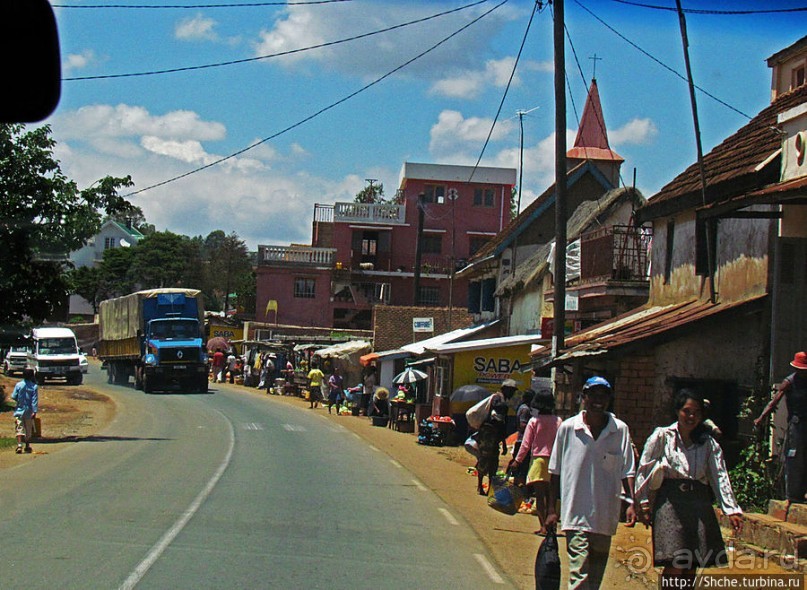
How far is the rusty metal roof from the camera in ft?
49.4

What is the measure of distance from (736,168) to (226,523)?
364 inches

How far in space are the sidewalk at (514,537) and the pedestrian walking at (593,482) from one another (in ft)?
2.77

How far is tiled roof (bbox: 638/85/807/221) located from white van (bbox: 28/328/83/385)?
37888mm

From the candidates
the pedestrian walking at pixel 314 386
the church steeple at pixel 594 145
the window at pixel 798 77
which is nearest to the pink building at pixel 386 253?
the pedestrian walking at pixel 314 386

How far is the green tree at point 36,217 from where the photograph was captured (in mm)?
23578

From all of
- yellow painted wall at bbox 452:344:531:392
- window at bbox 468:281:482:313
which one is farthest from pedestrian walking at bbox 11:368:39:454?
window at bbox 468:281:482:313

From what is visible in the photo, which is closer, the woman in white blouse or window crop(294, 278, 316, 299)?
the woman in white blouse

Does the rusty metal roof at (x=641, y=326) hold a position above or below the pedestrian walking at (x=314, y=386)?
above

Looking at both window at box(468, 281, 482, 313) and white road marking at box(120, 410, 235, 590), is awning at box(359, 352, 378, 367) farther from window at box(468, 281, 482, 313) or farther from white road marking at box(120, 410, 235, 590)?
white road marking at box(120, 410, 235, 590)

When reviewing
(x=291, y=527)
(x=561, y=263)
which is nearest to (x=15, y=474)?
(x=291, y=527)

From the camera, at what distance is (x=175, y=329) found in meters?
45.1

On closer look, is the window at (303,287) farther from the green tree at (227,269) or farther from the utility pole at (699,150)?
the utility pole at (699,150)

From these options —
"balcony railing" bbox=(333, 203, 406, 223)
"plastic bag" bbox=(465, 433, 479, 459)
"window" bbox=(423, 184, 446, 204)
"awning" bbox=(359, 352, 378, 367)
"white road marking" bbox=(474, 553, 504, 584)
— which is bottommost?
"white road marking" bbox=(474, 553, 504, 584)

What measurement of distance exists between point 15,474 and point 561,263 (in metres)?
10.4
